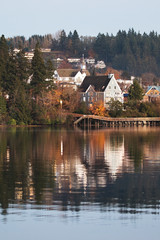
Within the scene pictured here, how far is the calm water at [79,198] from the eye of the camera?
1586 cm

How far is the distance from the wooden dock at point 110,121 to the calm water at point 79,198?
215 feet

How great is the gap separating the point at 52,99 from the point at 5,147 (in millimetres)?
56319

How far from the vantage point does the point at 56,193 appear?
69.0 feet

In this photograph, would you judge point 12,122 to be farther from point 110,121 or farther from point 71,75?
point 71,75

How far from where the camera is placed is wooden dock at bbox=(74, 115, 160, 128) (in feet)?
328

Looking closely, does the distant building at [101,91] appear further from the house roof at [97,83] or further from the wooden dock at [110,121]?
the wooden dock at [110,121]

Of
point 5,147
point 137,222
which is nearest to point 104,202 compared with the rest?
point 137,222

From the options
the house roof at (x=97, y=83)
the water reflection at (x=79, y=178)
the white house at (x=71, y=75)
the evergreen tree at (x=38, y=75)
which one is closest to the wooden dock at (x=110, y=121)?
the evergreen tree at (x=38, y=75)

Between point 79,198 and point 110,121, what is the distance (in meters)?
84.5

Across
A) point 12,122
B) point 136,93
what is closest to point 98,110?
point 136,93

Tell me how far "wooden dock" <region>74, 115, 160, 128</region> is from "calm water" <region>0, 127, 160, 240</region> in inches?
2575

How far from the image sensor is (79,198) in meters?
20.0

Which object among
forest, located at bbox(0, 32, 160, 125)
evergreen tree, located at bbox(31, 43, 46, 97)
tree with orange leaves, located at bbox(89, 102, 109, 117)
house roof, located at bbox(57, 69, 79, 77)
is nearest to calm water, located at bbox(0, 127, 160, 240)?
forest, located at bbox(0, 32, 160, 125)

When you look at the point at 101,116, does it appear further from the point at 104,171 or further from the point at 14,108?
the point at 104,171
